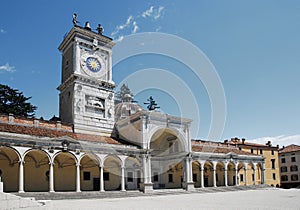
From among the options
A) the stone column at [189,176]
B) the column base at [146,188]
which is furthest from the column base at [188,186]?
the column base at [146,188]

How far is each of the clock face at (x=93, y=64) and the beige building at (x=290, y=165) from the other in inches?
1868

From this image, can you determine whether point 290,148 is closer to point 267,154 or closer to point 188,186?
point 267,154

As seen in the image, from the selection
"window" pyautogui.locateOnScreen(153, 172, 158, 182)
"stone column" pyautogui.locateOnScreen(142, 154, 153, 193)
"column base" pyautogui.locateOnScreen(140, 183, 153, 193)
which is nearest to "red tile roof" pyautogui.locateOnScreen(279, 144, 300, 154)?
"window" pyautogui.locateOnScreen(153, 172, 158, 182)

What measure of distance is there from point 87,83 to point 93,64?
2.70m

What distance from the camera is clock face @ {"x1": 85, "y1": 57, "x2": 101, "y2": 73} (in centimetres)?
3541

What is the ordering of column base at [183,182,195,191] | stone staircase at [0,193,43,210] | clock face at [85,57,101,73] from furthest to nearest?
1. clock face at [85,57,101,73]
2. column base at [183,182,195,191]
3. stone staircase at [0,193,43,210]

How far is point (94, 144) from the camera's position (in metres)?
28.3

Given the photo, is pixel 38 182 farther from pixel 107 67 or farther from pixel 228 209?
pixel 228 209

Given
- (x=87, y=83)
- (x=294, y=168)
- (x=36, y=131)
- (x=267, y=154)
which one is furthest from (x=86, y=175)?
(x=294, y=168)

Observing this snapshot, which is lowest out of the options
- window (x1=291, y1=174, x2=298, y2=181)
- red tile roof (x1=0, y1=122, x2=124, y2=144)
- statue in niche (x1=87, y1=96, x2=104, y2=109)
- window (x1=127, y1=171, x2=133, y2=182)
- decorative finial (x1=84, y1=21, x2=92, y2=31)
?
window (x1=291, y1=174, x2=298, y2=181)

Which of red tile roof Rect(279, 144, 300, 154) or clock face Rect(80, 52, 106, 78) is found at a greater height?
clock face Rect(80, 52, 106, 78)

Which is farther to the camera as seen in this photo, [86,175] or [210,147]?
[210,147]

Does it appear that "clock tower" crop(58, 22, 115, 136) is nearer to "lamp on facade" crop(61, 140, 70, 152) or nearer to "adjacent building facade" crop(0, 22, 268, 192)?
"adjacent building facade" crop(0, 22, 268, 192)

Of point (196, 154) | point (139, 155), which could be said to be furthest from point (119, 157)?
point (196, 154)
